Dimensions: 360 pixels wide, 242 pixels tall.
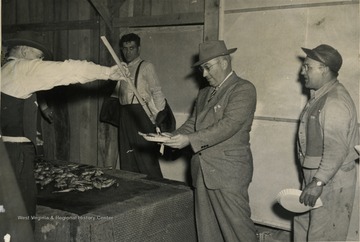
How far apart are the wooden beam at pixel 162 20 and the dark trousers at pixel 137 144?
1.39 metres

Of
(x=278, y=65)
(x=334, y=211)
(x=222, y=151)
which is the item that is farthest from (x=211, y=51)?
(x=334, y=211)

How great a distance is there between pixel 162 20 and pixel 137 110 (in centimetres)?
148

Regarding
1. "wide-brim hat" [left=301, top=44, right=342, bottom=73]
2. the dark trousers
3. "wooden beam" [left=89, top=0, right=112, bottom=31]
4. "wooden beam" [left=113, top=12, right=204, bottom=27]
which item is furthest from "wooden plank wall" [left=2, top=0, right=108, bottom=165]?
"wide-brim hat" [left=301, top=44, right=342, bottom=73]

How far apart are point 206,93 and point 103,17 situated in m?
3.30

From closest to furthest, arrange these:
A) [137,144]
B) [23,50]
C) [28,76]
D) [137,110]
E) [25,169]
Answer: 1. [28,76]
2. [25,169]
3. [23,50]
4. [137,110]
5. [137,144]

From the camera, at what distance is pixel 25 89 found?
3240 mm

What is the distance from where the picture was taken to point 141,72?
5.96 meters

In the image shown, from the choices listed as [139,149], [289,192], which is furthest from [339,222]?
[139,149]

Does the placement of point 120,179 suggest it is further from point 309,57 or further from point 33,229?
point 309,57

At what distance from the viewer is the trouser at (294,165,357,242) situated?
11.4 ft

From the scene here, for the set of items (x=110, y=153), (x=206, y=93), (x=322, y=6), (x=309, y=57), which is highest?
(x=322, y=6)

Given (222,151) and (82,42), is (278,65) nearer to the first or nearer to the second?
(222,151)

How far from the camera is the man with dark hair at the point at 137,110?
593cm

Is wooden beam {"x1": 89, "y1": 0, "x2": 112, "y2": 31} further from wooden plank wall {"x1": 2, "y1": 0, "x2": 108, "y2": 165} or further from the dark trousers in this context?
the dark trousers
